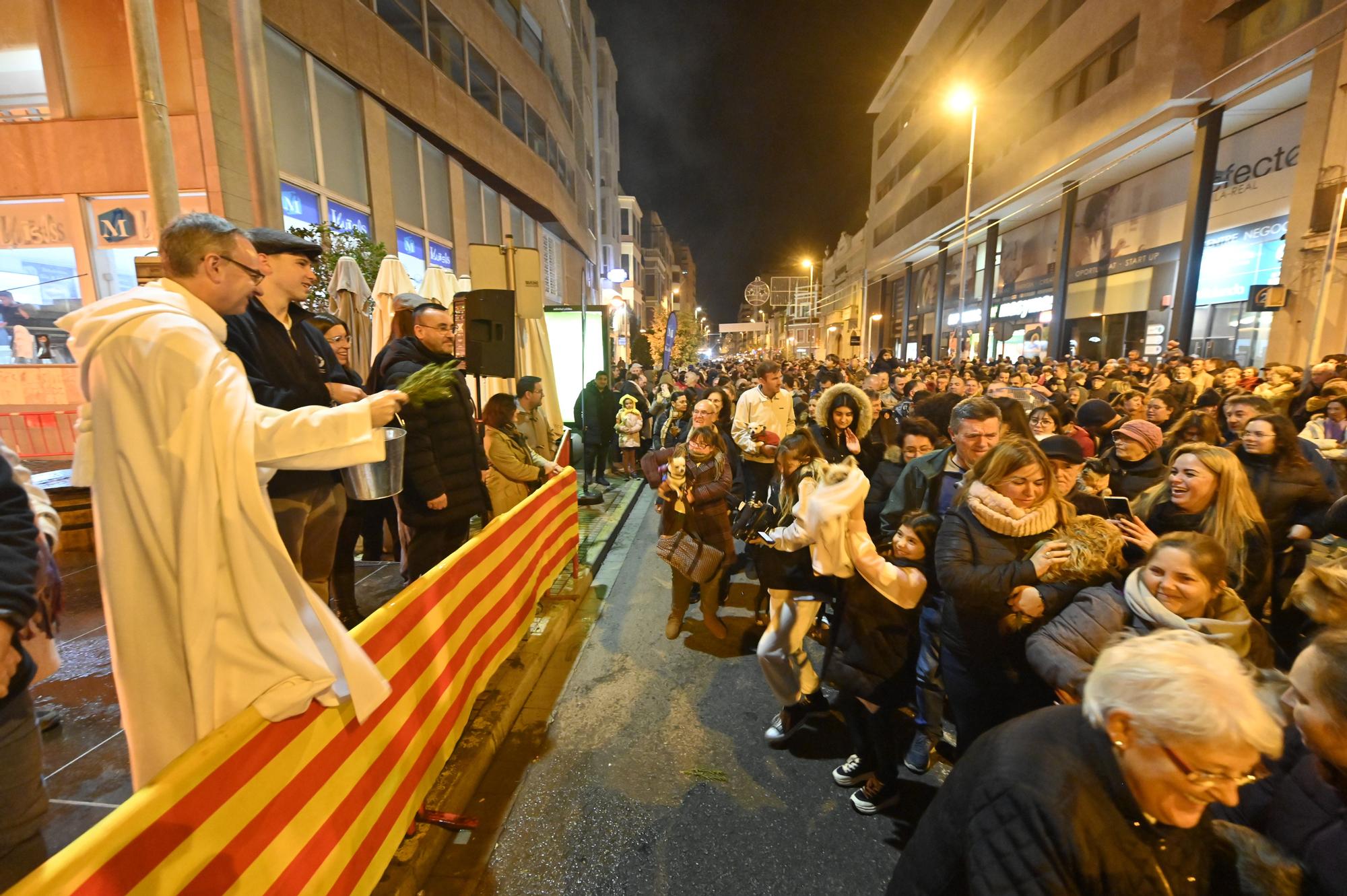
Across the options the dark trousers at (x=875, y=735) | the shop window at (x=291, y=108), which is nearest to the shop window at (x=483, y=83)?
the shop window at (x=291, y=108)

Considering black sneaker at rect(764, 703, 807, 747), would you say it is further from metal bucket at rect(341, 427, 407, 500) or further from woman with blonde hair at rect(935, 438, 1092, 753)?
metal bucket at rect(341, 427, 407, 500)

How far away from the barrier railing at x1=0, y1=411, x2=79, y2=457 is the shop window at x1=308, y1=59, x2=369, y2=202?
6.02 metres

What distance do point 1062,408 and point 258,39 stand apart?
9.33 meters

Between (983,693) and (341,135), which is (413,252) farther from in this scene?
(983,693)

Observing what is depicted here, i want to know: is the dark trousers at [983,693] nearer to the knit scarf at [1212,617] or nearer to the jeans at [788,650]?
the knit scarf at [1212,617]

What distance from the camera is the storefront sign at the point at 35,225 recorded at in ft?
31.7

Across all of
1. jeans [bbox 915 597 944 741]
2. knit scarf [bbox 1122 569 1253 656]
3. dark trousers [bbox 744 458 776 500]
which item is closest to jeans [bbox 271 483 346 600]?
jeans [bbox 915 597 944 741]

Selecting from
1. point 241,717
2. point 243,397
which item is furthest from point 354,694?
point 243,397

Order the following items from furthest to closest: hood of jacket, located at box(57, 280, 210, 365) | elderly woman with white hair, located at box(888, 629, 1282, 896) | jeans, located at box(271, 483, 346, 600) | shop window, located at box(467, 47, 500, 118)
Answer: shop window, located at box(467, 47, 500, 118), jeans, located at box(271, 483, 346, 600), hood of jacket, located at box(57, 280, 210, 365), elderly woman with white hair, located at box(888, 629, 1282, 896)

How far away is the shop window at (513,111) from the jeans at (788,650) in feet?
70.2

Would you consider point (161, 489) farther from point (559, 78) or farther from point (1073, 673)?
point (559, 78)

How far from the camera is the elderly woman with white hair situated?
1.24m

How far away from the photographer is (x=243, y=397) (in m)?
1.81

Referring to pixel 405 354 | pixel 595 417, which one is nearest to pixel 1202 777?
pixel 405 354
